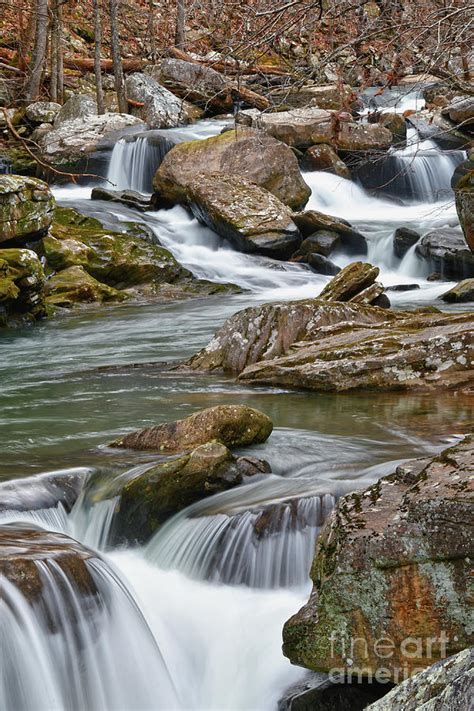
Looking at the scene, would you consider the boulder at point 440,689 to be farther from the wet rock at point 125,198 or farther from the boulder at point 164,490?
the wet rock at point 125,198

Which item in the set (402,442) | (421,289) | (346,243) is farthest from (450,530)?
(346,243)

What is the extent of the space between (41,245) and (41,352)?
15.3ft

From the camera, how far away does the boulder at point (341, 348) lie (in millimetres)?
8000

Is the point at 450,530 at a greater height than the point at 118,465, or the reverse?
the point at 450,530

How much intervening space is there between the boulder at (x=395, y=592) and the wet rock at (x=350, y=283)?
8.07m

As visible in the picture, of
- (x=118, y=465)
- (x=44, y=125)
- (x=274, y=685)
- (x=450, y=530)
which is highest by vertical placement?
(x=44, y=125)

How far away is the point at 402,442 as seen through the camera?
6.27 m

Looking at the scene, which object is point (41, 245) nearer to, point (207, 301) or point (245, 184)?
point (207, 301)

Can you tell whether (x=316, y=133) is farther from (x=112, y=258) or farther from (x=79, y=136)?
(x=112, y=258)

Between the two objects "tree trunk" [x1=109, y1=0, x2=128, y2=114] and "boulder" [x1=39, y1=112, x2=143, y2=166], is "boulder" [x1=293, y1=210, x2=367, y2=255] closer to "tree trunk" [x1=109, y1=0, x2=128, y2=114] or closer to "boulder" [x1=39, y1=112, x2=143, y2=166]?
"boulder" [x1=39, y1=112, x2=143, y2=166]

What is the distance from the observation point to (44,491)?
5.55 meters

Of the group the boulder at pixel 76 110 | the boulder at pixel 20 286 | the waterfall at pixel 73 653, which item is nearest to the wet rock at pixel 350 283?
the boulder at pixel 20 286

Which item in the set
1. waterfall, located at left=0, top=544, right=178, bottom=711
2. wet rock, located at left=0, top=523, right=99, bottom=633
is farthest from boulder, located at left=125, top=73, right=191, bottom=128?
waterfall, located at left=0, top=544, right=178, bottom=711

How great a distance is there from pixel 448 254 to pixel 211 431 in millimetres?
10972
